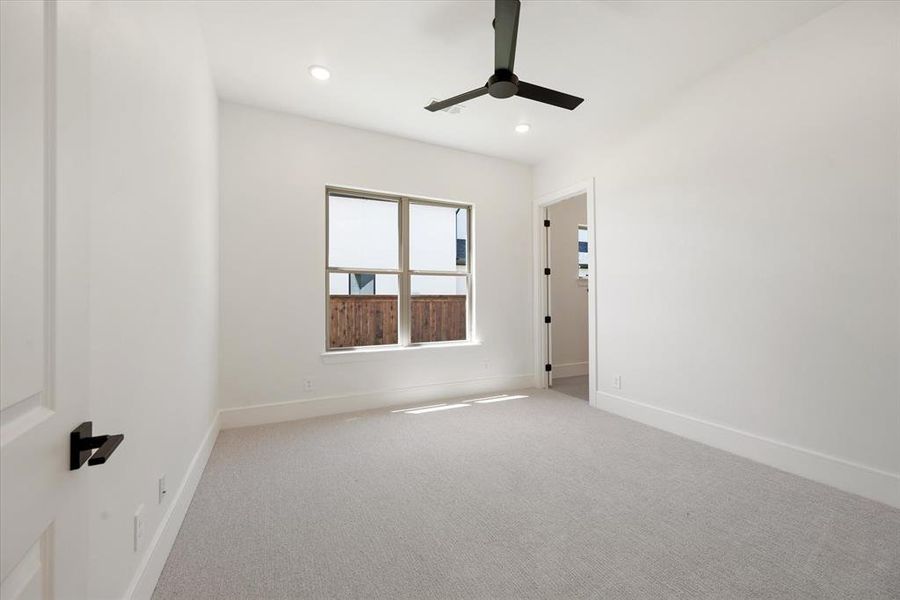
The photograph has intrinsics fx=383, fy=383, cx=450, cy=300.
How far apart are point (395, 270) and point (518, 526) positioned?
292 cm

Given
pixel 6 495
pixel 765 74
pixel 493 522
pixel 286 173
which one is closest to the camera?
pixel 6 495

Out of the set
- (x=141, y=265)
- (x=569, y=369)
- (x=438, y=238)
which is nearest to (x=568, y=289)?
(x=569, y=369)

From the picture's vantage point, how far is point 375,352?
3.96 m

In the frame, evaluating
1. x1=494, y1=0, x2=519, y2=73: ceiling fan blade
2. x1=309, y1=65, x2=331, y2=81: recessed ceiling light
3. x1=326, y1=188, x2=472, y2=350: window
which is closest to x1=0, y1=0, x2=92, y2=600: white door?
x1=494, y1=0, x2=519, y2=73: ceiling fan blade

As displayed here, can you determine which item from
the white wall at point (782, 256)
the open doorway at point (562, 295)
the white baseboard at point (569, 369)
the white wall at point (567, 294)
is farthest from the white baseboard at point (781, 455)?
the white wall at point (567, 294)

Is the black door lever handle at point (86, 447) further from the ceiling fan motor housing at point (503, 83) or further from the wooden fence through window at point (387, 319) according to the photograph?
the wooden fence through window at point (387, 319)

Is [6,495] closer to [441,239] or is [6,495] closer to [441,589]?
[441,589]

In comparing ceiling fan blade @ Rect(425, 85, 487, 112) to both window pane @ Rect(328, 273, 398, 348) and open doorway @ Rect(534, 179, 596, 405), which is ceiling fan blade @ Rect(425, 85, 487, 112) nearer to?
window pane @ Rect(328, 273, 398, 348)

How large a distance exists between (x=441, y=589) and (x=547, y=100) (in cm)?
268

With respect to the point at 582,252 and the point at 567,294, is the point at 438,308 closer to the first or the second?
the point at 567,294

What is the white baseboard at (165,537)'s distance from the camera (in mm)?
1381

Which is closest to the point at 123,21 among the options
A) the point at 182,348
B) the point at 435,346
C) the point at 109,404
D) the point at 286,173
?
the point at 109,404

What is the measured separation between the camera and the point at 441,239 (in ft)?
15.0

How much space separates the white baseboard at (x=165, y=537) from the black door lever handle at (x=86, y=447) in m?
0.98
